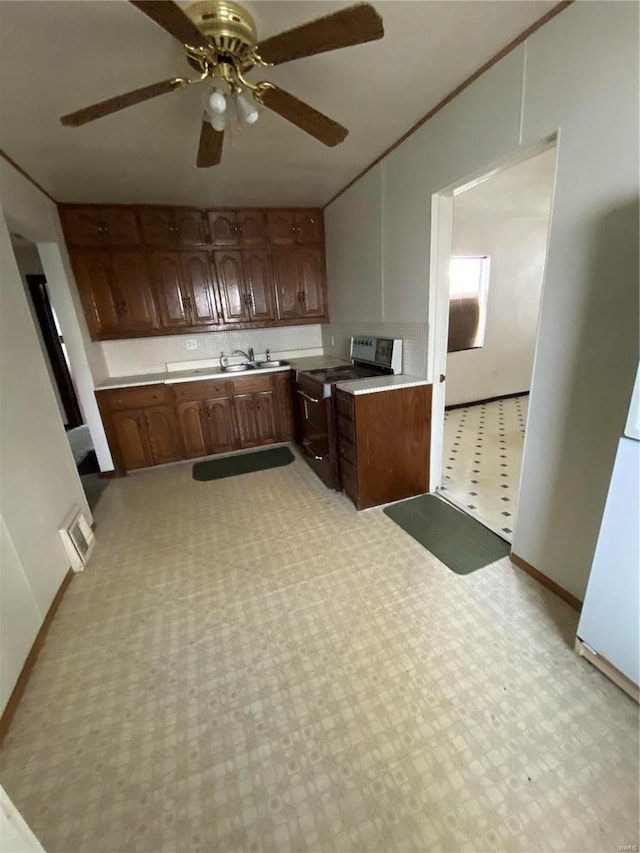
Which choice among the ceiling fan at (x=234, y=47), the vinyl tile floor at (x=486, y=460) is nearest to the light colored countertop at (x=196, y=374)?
the vinyl tile floor at (x=486, y=460)

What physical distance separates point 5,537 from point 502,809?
204 cm

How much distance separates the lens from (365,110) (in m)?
1.85

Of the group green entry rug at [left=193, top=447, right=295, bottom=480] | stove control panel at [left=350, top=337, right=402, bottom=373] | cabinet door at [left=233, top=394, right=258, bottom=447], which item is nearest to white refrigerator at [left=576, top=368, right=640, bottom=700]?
stove control panel at [left=350, top=337, right=402, bottom=373]

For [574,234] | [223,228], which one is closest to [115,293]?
[223,228]

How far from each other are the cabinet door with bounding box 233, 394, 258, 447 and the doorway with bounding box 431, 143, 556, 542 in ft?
6.21

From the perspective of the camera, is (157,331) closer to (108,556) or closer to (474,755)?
(108,556)

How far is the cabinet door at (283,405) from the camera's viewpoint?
3600 mm

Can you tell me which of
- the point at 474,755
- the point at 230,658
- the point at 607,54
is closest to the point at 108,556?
the point at 230,658

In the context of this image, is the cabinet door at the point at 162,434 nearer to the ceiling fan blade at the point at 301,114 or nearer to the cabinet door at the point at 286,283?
Result: the cabinet door at the point at 286,283

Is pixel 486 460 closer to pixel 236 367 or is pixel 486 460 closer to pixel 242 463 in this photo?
pixel 242 463

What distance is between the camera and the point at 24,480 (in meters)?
1.72

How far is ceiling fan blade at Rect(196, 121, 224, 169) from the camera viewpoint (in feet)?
5.00

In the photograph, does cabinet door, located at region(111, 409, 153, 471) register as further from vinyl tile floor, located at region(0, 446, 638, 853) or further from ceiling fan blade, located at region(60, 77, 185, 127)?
ceiling fan blade, located at region(60, 77, 185, 127)

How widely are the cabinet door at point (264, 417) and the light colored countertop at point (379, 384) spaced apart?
1.30m
